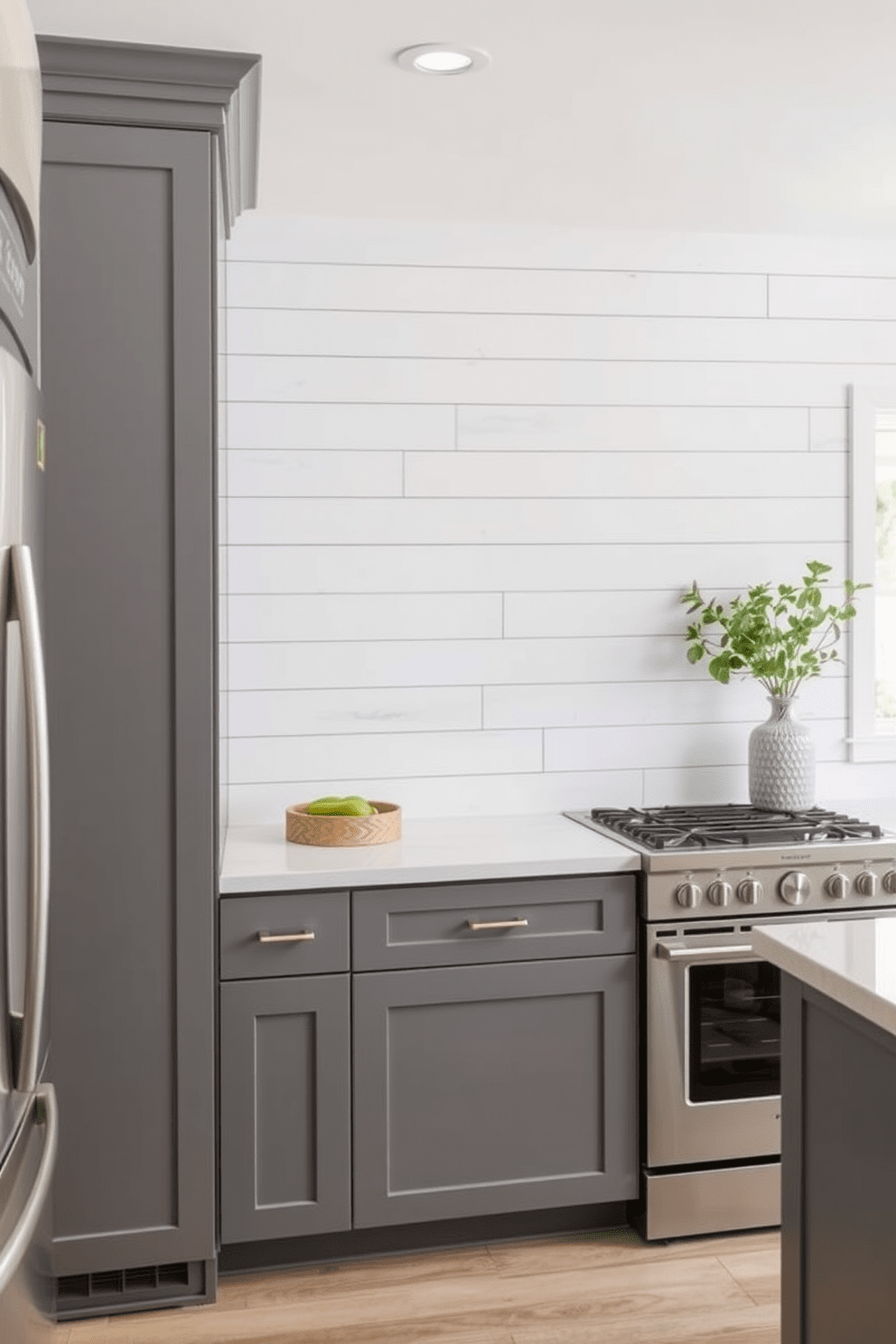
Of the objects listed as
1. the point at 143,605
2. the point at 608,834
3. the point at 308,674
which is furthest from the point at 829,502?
the point at 143,605

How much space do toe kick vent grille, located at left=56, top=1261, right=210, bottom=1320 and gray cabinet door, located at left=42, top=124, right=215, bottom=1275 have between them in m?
0.08

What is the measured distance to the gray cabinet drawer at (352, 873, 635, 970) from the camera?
9.03ft

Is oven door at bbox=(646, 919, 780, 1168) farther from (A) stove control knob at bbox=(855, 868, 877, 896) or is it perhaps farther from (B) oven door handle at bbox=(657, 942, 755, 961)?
(A) stove control knob at bbox=(855, 868, 877, 896)

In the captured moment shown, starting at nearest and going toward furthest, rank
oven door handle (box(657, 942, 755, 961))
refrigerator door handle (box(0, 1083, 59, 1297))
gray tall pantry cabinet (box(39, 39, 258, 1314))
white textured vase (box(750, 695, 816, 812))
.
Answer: refrigerator door handle (box(0, 1083, 59, 1297)), gray tall pantry cabinet (box(39, 39, 258, 1314)), oven door handle (box(657, 942, 755, 961)), white textured vase (box(750, 695, 816, 812))

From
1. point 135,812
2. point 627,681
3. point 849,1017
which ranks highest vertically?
point 627,681

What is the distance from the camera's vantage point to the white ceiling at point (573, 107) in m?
2.26

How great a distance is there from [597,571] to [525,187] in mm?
1028

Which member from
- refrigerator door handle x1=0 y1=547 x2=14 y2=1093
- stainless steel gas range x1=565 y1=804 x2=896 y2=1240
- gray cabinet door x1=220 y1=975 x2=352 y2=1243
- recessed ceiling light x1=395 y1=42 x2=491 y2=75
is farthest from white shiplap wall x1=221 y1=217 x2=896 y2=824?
refrigerator door handle x1=0 y1=547 x2=14 y2=1093

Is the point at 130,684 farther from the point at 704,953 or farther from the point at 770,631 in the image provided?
the point at 770,631

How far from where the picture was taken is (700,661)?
11.7 feet

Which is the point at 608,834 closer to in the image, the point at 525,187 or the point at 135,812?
the point at 135,812

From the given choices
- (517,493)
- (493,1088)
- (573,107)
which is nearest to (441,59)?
(573,107)

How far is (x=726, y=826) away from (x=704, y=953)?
376 millimetres

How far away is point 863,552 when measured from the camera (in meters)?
3.67
